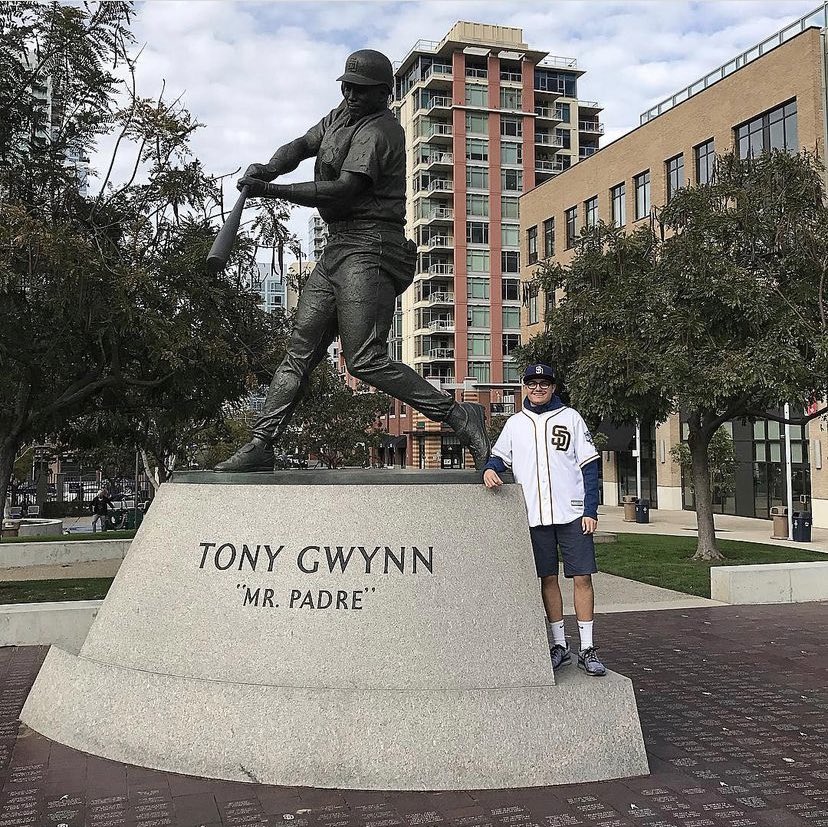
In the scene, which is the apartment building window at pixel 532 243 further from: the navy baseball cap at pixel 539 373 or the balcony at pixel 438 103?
the navy baseball cap at pixel 539 373

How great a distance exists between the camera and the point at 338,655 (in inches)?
189

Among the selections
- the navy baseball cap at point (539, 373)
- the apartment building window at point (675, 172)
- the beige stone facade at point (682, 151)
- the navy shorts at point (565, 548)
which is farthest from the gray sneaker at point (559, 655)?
the apartment building window at point (675, 172)

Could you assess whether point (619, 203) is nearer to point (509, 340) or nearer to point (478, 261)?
point (478, 261)

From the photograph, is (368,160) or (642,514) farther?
(642,514)

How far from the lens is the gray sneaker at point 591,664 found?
16.5 feet

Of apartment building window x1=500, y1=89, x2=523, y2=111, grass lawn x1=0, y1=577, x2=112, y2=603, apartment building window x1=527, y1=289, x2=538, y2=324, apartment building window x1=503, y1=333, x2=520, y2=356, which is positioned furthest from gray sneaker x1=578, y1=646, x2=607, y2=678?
apartment building window x1=500, y1=89, x2=523, y2=111

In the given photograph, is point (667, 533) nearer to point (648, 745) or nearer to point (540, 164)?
point (648, 745)

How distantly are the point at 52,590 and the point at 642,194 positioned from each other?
3107 cm

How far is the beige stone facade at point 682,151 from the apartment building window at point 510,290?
781 inches

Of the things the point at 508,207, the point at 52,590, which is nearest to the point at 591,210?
the point at 508,207

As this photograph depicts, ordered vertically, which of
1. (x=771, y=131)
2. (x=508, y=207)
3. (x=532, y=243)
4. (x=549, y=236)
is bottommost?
(x=771, y=131)

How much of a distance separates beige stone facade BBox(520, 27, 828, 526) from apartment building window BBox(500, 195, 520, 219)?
20.8 m

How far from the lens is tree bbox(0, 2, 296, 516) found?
37.1 ft

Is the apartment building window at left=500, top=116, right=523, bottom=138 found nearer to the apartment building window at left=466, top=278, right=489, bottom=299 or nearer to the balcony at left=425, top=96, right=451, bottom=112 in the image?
the balcony at left=425, top=96, right=451, bottom=112
